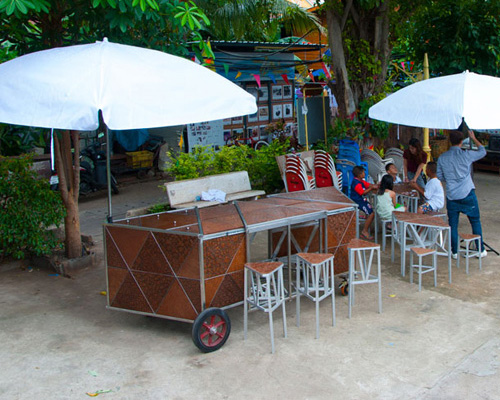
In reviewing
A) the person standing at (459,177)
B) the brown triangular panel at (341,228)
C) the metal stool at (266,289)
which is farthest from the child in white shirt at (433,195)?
the metal stool at (266,289)

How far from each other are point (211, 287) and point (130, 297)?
0.88 m

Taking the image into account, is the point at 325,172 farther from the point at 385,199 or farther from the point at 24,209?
the point at 24,209

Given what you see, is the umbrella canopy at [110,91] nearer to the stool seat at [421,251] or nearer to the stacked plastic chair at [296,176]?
the stool seat at [421,251]

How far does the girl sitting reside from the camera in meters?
8.00

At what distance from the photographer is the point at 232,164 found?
10.2m

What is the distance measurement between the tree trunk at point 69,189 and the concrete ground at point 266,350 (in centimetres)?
70

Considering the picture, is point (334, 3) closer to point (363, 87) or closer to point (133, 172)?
point (363, 87)

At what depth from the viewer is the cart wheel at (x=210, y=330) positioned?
16.6 feet

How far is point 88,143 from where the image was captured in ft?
45.0

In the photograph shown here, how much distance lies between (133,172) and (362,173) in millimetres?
7272

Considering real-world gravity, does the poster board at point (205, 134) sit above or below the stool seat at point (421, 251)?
above

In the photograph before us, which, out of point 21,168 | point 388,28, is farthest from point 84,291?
point 388,28

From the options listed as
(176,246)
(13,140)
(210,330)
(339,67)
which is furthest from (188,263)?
(13,140)

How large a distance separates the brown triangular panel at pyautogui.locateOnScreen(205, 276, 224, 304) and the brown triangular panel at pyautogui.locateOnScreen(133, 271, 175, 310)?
1.18 feet
